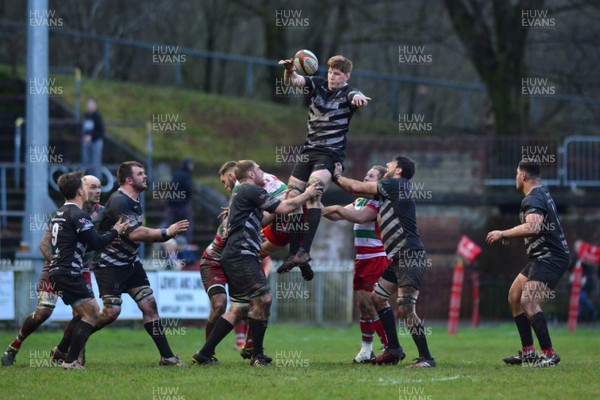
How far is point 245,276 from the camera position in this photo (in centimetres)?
1358

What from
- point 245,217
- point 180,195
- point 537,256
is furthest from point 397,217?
point 180,195

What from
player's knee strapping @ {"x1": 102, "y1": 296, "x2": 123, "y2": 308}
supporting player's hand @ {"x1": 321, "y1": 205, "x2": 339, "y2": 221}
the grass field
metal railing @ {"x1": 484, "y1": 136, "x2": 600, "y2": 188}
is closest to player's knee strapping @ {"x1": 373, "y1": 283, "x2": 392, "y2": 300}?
the grass field

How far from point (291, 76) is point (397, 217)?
2249 mm

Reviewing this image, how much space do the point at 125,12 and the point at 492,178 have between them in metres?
17.4

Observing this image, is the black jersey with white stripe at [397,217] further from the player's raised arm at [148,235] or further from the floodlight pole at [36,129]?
the floodlight pole at [36,129]

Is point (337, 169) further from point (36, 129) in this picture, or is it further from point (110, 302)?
point (36, 129)

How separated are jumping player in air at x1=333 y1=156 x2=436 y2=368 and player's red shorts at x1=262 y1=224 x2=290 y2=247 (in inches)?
54.0

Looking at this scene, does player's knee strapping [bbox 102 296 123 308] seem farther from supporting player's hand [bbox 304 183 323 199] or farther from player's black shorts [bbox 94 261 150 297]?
supporting player's hand [bbox 304 183 323 199]

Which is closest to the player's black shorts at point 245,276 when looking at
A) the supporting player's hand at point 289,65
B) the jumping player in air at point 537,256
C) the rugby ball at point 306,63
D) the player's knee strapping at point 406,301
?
the player's knee strapping at point 406,301

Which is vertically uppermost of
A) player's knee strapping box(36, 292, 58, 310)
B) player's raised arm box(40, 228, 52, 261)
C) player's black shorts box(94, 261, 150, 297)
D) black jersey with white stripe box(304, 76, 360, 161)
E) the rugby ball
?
the rugby ball

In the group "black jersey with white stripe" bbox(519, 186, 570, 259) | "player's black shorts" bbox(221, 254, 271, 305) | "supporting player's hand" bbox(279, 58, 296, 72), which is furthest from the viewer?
"black jersey with white stripe" bbox(519, 186, 570, 259)

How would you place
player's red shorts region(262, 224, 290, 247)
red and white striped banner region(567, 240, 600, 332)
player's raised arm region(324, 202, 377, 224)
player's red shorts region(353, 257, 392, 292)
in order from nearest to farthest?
player's raised arm region(324, 202, 377, 224) → player's red shorts region(353, 257, 392, 292) → player's red shorts region(262, 224, 290, 247) → red and white striped banner region(567, 240, 600, 332)

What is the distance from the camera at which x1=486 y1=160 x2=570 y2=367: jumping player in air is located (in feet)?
45.1

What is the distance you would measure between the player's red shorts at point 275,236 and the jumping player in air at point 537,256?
297 centimetres
